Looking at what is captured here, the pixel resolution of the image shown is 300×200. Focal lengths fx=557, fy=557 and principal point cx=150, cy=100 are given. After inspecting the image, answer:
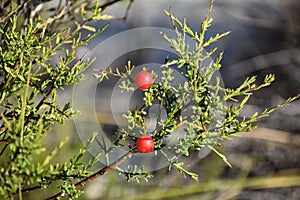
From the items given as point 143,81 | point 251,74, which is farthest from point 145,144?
point 251,74

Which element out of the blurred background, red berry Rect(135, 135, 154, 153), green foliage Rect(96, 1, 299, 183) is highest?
green foliage Rect(96, 1, 299, 183)

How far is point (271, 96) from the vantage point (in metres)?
2.87

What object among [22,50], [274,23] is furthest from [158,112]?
[274,23]

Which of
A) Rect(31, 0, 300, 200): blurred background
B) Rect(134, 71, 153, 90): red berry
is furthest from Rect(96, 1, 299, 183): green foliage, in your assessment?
Rect(31, 0, 300, 200): blurred background

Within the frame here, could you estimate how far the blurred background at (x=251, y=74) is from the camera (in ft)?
7.31

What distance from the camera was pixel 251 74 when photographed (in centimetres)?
292

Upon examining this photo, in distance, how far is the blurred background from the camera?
2.23 m

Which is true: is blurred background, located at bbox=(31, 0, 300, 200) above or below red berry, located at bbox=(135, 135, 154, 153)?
below

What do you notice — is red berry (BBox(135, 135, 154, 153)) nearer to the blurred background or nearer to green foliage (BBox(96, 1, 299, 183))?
green foliage (BBox(96, 1, 299, 183))

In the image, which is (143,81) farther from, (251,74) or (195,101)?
(251,74)

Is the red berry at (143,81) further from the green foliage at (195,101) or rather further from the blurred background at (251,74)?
the blurred background at (251,74)

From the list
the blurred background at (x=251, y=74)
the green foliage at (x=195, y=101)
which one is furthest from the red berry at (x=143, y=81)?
the blurred background at (x=251, y=74)

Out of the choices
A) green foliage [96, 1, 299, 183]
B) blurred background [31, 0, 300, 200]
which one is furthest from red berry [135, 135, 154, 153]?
blurred background [31, 0, 300, 200]

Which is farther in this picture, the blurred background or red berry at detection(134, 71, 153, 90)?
the blurred background
